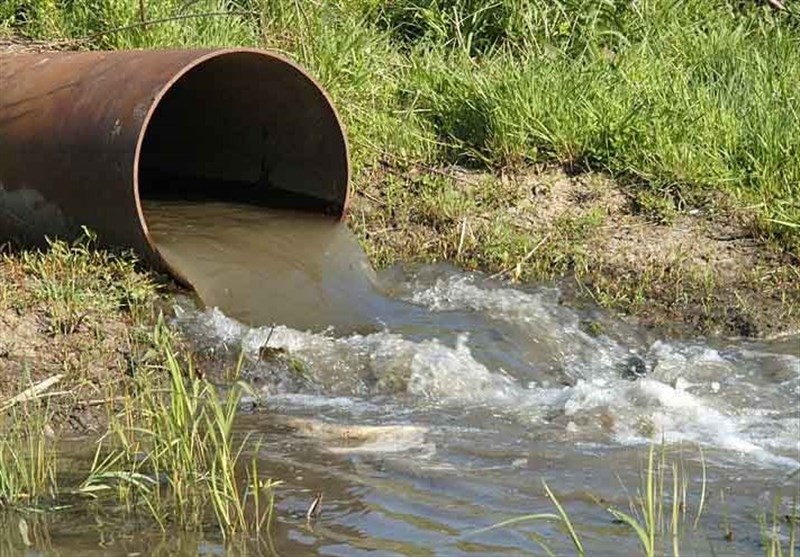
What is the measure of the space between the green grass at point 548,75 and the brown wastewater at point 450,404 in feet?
3.30

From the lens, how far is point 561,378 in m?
5.70

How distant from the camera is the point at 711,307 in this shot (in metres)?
6.36

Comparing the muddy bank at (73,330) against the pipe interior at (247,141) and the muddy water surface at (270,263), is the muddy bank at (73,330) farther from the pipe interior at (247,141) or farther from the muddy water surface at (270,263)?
the pipe interior at (247,141)

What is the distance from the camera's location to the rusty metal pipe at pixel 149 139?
5.94 meters

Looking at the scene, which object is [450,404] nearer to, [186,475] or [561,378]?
[561,378]

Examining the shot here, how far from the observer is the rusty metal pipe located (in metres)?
5.94

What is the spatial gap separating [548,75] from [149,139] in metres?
2.09

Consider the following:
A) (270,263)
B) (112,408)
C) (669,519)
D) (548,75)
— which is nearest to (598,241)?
(548,75)

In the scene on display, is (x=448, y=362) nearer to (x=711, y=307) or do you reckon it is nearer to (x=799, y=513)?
(x=711, y=307)

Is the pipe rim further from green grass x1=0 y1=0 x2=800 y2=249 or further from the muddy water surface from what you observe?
green grass x1=0 y1=0 x2=800 y2=249

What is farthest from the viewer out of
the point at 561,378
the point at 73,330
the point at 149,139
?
the point at 149,139

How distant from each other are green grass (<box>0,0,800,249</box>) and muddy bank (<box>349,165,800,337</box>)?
108 mm

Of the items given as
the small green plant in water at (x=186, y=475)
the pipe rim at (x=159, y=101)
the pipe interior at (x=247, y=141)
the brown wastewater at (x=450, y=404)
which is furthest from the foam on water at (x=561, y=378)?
the small green plant in water at (x=186, y=475)

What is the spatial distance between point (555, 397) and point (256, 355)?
1.12 meters
